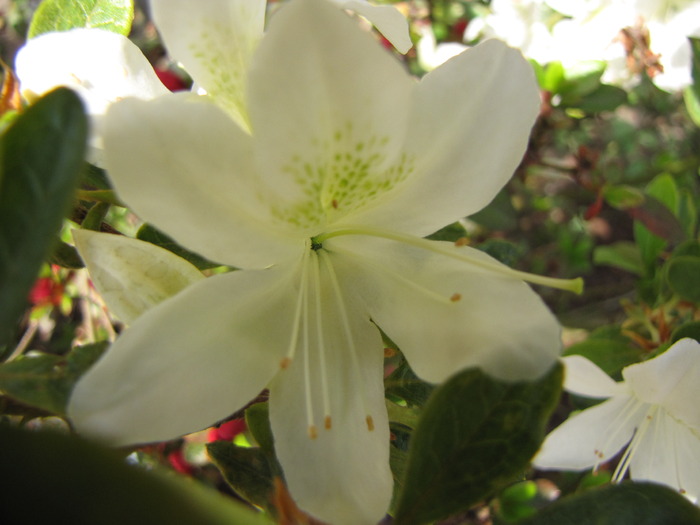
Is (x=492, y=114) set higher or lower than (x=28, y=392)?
higher

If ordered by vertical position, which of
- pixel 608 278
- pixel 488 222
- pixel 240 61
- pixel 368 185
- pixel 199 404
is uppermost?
pixel 240 61

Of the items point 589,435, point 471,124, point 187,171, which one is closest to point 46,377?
point 187,171

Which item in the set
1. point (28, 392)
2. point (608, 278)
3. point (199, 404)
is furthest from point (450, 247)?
point (608, 278)

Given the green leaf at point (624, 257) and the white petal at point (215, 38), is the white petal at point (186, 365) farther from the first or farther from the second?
the green leaf at point (624, 257)

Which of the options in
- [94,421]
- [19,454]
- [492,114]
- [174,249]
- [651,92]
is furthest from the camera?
[651,92]

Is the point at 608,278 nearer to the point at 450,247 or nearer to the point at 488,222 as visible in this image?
the point at 488,222

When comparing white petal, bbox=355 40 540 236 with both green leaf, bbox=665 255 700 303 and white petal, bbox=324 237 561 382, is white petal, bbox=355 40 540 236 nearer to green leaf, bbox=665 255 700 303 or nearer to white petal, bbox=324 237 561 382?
white petal, bbox=324 237 561 382

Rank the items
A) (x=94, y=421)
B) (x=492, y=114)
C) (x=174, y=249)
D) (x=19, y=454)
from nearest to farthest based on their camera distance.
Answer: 1. (x=19, y=454)
2. (x=94, y=421)
3. (x=492, y=114)
4. (x=174, y=249)
